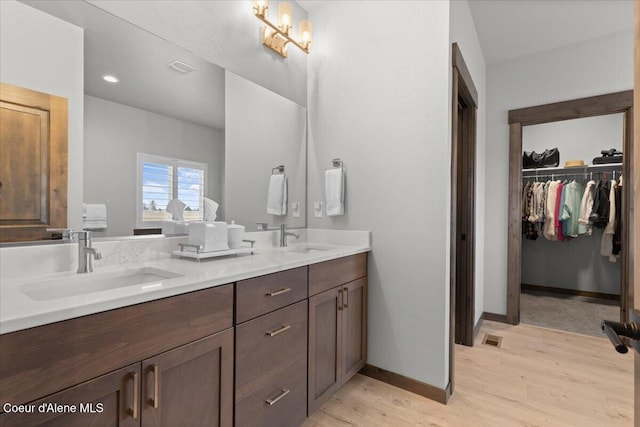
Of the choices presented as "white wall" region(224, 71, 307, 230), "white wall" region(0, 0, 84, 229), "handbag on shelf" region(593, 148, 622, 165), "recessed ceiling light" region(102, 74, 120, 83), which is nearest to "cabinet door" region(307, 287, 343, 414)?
"white wall" region(224, 71, 307, 230)

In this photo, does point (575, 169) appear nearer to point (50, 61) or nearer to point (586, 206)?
point (586, 206)

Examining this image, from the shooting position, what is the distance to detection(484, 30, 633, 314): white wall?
284 centimetres

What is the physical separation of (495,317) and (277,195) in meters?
2.61

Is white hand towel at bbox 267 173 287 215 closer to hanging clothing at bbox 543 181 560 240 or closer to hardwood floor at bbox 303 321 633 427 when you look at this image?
hardwood floor at bbox 303 321 633 427

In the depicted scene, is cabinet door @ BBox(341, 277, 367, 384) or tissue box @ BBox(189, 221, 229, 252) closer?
tissue box @ BBox(189, 221, 229, 252)

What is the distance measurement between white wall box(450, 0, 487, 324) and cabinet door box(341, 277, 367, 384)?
1.29 meters

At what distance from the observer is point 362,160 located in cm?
215

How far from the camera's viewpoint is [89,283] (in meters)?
1.14

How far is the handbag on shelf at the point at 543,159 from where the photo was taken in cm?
414

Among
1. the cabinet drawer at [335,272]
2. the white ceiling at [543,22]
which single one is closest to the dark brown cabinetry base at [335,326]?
the cabinet drawer at [335,272]

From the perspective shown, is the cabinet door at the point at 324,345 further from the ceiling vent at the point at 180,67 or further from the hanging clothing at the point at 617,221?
the hanging clothing at the point at 617,221

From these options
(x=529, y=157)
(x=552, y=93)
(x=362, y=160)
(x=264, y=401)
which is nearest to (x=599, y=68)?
(x=552, y=93)

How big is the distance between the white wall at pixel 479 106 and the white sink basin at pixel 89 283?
7.52 ft

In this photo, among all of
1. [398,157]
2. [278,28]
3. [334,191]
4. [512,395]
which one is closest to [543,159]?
[398,157]
